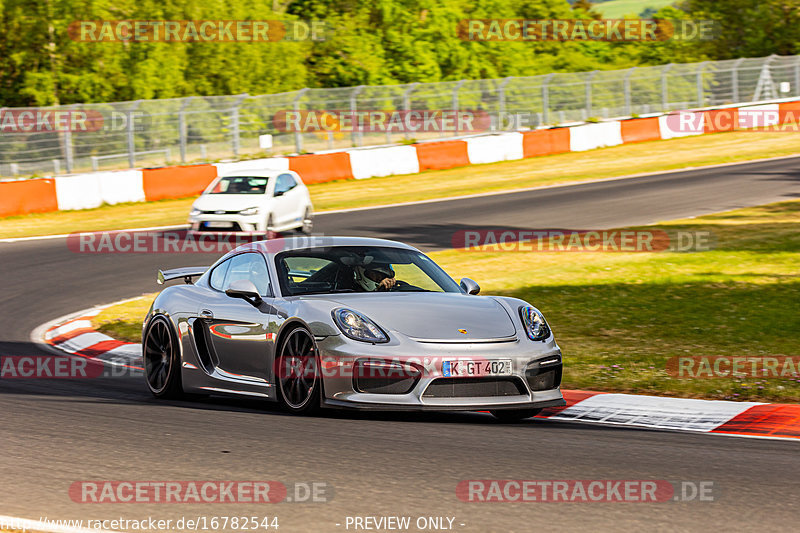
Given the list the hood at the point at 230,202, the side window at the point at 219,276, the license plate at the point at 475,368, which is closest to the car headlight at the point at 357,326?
the license plate at the point at 475,368

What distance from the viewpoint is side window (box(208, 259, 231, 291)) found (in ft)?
29.2

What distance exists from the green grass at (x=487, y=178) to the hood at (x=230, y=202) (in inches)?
102

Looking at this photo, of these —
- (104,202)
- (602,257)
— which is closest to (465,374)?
(602,257)

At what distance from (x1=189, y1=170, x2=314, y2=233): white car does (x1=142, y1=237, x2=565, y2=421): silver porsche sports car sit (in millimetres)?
11256

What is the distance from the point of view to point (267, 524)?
190 inches

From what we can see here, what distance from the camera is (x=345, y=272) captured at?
8.27 m

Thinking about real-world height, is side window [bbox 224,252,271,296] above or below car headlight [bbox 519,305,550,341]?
above

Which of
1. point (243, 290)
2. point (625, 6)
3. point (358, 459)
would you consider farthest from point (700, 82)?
point (625, 6)

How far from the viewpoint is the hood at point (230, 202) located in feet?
67.5

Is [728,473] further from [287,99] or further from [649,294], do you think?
[287,99]

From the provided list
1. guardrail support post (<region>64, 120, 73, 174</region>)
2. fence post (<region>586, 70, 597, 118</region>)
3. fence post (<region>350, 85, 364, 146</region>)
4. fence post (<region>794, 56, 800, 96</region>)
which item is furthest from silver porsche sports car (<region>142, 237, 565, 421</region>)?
fence post (<region>794, 56, 800, 96</region>)

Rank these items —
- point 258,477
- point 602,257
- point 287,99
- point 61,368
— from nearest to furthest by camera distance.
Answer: point 258,477
point 61,368
point 602,257
point 287,99

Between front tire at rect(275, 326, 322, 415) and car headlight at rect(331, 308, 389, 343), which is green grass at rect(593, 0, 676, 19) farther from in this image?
car headlight at rect(331, 308, 389, 343)

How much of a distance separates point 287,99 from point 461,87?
5.32 m
